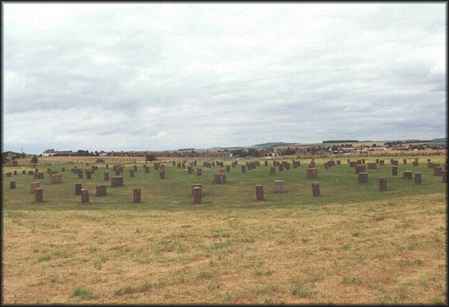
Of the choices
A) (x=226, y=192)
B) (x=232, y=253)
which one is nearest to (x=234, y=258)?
(x=232, y=253)

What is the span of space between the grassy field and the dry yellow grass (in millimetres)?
23

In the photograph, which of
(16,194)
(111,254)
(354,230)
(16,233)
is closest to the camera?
(111,254)

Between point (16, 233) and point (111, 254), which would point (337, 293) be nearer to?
point (111, 254)

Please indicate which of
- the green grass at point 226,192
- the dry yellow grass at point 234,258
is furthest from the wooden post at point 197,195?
the dry yellow grass at point 234,258

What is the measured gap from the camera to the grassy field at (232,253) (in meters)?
7.70

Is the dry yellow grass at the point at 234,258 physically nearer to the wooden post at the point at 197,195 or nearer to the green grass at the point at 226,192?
the green grass at the point at 226,192

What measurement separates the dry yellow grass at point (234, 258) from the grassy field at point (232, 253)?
0.02 metres

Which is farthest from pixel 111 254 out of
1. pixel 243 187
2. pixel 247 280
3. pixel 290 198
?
pixel 243 187

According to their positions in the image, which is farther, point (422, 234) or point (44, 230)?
point (44, 230)

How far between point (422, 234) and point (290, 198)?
37.8ft

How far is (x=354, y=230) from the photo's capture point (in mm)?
12711

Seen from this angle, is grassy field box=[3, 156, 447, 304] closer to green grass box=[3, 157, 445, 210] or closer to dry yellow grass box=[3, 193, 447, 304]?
dry yellow grass box=[3, 193, 447, 304]

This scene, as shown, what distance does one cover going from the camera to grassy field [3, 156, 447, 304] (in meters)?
7.70

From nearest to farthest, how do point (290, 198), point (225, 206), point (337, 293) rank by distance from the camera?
point (337, 293), point (225, 206), point (290, 198)
